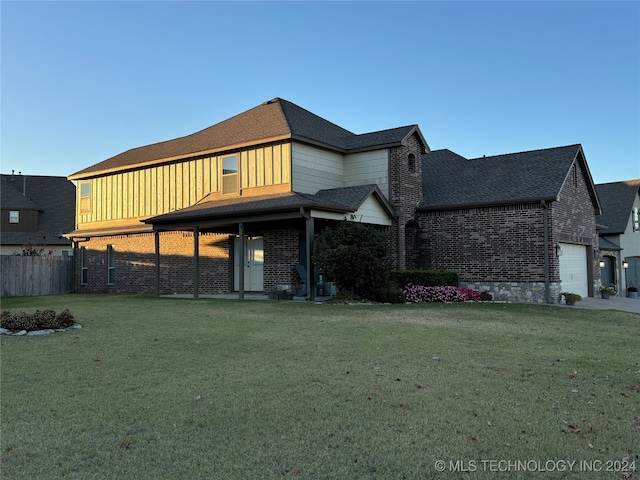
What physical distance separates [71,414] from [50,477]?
53.8 inches

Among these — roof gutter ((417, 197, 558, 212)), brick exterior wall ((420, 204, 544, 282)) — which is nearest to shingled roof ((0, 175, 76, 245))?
roof gutter ((417, 197, 558, 212))

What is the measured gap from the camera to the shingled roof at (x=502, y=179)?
17281 mm

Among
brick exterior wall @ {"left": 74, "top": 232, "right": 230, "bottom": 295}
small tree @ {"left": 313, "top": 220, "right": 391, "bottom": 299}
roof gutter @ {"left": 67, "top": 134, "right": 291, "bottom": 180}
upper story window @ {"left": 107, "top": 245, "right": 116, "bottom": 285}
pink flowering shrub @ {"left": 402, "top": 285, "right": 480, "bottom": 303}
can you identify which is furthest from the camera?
upper story window @ {"left": 107, "top": 245, "right": 116, "bottom": 285}

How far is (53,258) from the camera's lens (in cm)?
2375

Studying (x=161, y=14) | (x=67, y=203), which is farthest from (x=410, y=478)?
(x=67, y=203)

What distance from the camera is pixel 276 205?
605 inches

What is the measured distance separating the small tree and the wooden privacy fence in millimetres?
14715

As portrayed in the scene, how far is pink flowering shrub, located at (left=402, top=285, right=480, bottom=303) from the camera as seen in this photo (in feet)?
53.2

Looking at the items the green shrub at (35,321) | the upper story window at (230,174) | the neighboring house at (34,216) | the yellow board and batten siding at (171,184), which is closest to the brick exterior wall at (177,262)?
the yellow board and batten siding at (171,184)

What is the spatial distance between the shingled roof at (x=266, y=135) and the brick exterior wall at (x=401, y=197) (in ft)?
2.09

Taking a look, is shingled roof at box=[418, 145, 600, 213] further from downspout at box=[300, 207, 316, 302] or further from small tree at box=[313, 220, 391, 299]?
downspout at box=[300, 207, 316, 302]

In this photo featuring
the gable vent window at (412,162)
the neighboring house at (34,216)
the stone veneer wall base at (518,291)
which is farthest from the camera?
the neighboring house at (34,216)

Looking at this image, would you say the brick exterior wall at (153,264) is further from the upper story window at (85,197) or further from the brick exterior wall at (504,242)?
the brick exterior wall at (504,242)

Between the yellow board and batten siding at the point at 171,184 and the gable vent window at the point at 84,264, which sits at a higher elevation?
the yellow board and batten siding at the point at 171,184
